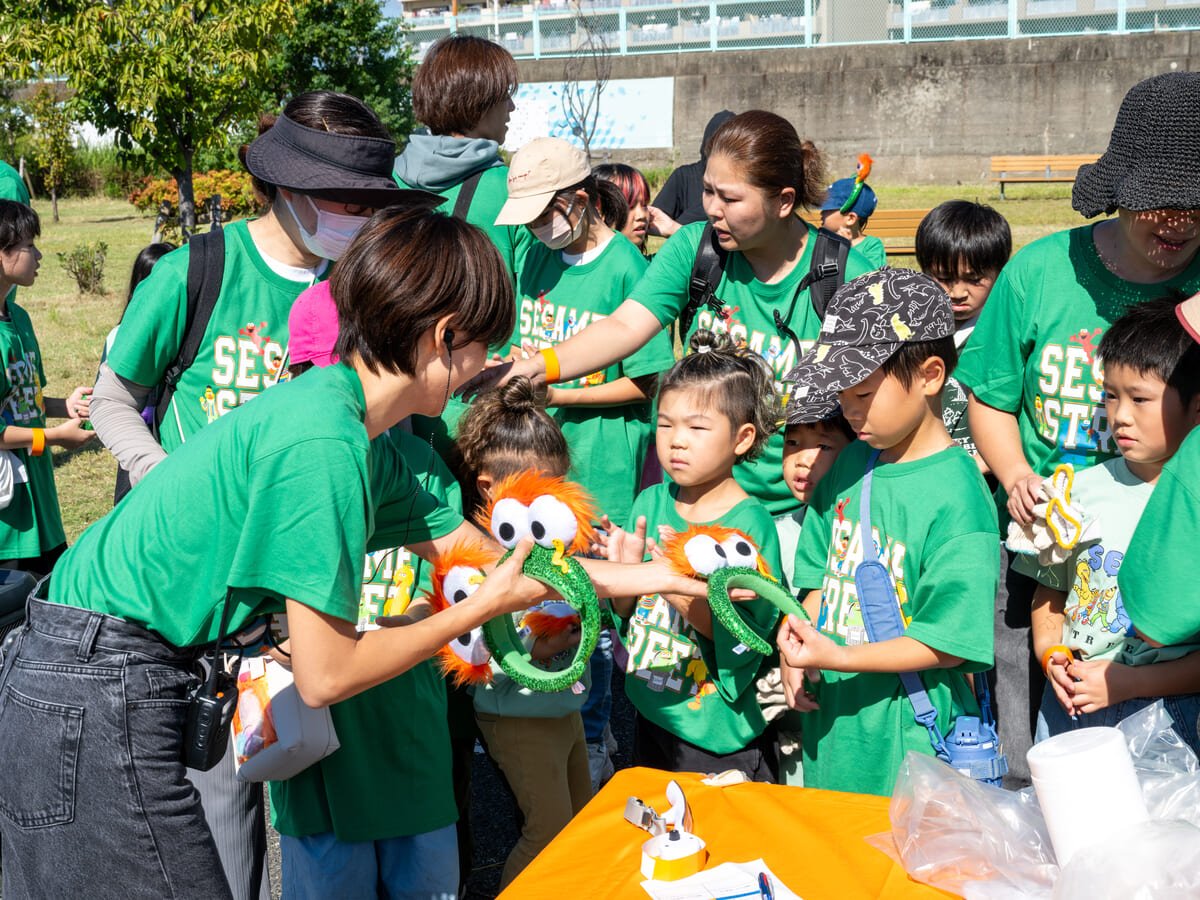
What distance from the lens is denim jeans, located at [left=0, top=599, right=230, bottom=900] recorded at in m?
1.96

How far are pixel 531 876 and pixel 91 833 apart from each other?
29.5 inches

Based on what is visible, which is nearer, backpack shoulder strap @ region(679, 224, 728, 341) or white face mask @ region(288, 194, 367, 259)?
white face mask @ region(288, 194, 367, 259)

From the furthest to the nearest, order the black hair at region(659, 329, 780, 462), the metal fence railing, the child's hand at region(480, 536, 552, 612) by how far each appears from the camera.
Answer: the metal fence railing → the black hair at region(659, 329, 780, 462) → the child's hand at region(480, 536, 552, 612)

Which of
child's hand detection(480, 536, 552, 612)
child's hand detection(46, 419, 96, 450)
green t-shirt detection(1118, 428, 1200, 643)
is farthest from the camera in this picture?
child's hand detection(46, 419, 96, 450)

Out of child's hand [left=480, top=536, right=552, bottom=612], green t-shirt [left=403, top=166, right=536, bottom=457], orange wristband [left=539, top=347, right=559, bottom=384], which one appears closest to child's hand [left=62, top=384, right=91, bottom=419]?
green t-shirt [left=403, top=166, right=536, bottom=457]

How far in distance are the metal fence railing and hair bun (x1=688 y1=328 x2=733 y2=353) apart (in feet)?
71.0

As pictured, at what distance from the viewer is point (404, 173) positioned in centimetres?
423

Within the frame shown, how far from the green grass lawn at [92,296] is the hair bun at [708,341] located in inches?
186

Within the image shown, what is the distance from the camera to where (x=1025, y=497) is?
2711mm

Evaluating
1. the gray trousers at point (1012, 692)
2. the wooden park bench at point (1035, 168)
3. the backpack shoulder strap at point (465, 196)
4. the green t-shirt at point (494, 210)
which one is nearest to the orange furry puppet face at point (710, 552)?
the gray trousers at point (1012, 692)

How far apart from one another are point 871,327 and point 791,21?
23393mm

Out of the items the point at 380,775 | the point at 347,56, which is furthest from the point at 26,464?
the point at 347,56

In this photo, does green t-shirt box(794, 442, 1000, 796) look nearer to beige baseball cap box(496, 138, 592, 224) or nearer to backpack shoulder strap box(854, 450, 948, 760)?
backpack shoulder strap box(854, 450, 948, 760)

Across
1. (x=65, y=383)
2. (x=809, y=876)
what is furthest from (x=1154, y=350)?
(x=65, y=383)
